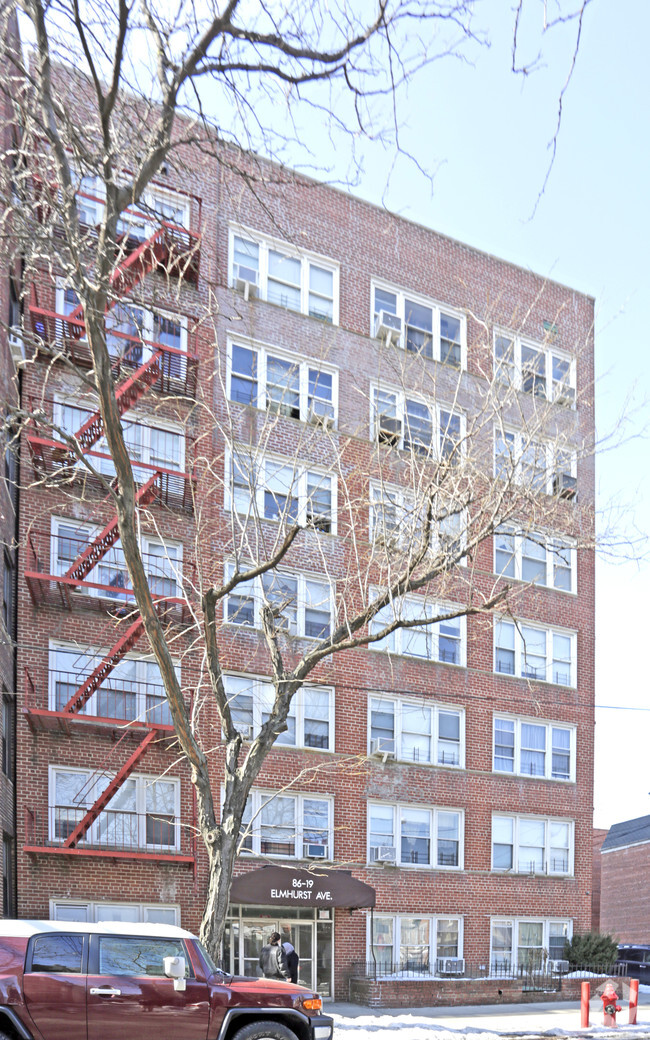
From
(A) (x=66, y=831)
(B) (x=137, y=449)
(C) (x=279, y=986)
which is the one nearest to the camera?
(C) (x=279, y=986)

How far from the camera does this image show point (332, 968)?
2438 centimetres

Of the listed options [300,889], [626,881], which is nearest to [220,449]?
[300,889]

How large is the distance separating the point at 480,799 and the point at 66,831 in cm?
1061

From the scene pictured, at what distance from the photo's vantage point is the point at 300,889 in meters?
23.2

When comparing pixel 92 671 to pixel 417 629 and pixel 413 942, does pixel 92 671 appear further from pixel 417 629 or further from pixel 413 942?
pixel 413 942

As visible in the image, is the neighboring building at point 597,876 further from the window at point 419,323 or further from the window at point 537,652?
the window at point 419,323

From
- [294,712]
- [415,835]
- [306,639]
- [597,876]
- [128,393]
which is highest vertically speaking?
[128,393]

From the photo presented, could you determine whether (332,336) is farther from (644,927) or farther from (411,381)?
(644,927)

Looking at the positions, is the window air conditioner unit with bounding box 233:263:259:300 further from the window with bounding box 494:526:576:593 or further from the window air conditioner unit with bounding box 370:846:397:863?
the window air conditioner unit with bounding box 370:846:397:863

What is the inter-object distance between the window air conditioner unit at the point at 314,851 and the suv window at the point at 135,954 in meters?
13.4

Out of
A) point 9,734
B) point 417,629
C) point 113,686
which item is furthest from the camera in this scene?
point 417,629

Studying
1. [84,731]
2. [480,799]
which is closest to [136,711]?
[84,731]

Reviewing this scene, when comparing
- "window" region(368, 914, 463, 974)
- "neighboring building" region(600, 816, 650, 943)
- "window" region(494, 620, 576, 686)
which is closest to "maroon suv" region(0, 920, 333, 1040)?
"window" region(368, 914, 463, 974)

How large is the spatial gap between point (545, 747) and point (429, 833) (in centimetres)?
447
